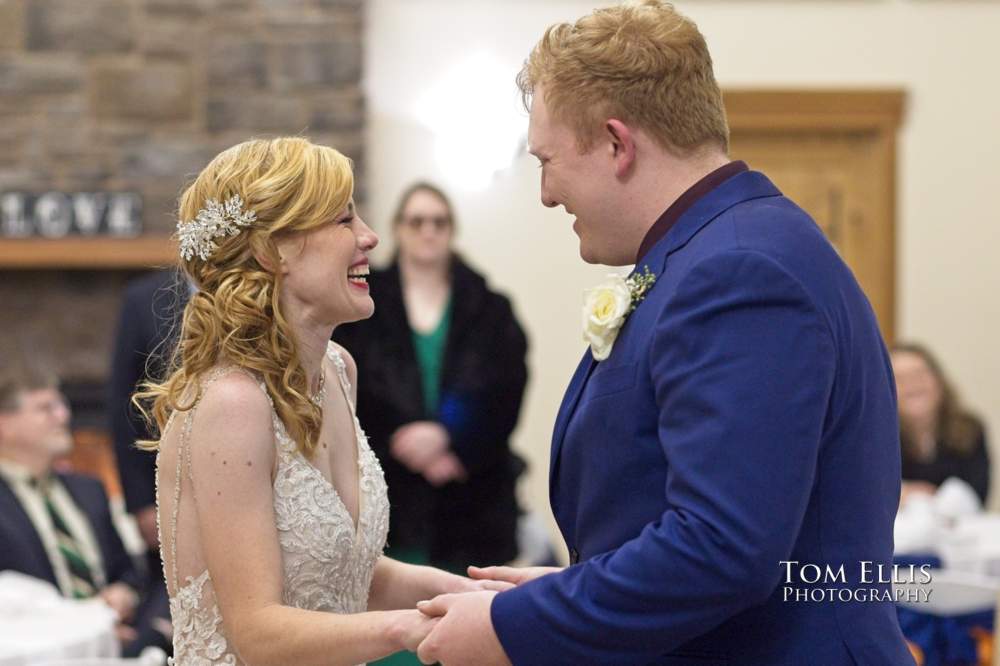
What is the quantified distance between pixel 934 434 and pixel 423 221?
2.05 meters

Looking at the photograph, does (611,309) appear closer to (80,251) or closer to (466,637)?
(466,637)

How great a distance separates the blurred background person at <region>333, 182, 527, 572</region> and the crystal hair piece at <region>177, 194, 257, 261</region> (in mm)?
1934

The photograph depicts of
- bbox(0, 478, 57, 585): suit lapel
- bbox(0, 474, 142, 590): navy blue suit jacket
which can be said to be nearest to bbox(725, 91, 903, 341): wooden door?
bbox(0, 474, 142, 590): navy blue suit jacket

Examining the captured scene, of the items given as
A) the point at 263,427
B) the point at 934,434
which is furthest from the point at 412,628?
the point at 934,434

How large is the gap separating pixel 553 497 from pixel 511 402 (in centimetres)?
232

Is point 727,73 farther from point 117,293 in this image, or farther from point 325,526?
point 325,526

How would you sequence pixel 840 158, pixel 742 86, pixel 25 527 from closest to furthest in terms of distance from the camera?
pixel 25 527, pixel 742 86, pixel 840 158

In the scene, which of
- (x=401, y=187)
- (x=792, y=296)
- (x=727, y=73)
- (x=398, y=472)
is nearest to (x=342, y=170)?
(x=792, y=296)

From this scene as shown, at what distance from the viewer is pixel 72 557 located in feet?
14.4

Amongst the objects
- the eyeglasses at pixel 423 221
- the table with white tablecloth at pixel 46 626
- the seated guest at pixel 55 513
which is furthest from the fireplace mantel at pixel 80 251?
the table with white tablecloth at pixel 46 626

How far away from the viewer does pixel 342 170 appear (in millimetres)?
2104

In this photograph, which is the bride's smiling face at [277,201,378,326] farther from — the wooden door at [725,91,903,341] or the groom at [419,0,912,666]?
the wooden door at [725,91,903,341]

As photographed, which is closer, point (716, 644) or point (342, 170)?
point (716, 644)

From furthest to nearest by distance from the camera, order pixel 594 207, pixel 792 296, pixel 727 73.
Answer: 1. pixel 727 73
2. pixel 594 207
3. pixel 792 296
